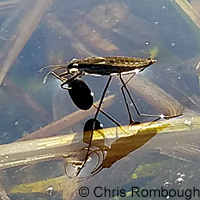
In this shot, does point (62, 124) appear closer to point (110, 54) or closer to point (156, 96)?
point (156, 96)

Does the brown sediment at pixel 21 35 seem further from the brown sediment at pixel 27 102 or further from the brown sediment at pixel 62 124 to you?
the brown sediment at pixel 62 124

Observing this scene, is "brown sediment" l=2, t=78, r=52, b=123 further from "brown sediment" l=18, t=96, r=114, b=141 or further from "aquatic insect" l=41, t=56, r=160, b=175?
"aquatic insect" l=41, t=56, r=160, b=175

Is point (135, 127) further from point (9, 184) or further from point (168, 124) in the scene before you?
point (9, 184)

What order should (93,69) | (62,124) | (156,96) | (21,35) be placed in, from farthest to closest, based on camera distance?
(21,35) < (156,96) < (62,124) < (93,69)

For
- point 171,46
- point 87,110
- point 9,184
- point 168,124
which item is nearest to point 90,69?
point 87,110

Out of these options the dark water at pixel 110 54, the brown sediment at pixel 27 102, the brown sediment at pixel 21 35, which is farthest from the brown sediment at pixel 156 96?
the brown sediment at pixel 21 35

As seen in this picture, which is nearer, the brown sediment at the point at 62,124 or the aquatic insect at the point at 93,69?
the aquatic insect at the point at 93,69

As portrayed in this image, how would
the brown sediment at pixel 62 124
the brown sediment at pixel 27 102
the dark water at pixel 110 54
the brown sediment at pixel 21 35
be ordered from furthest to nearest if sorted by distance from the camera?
the brown sediment at pixel 21 35, the brown sediment at pixel 27 102, the brown sediment at pixel 62 124, the dark water at pixel 110 54

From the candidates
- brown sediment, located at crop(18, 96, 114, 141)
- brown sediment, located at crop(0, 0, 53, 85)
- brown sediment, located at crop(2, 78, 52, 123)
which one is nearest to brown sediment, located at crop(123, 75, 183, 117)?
brown sediment, located at crop(18, 96, 114, 141)

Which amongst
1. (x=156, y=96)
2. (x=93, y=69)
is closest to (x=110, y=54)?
(x=156, y=96)
